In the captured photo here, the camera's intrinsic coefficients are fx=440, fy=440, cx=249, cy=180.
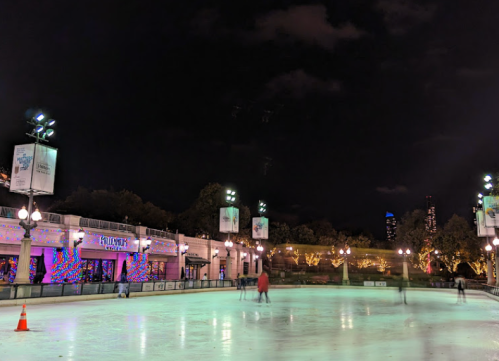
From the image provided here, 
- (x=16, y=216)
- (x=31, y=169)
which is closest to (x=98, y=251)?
(x=16, y=216)

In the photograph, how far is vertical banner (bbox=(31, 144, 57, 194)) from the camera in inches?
926

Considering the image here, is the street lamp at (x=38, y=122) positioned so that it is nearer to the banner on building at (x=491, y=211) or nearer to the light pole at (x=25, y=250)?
the light pole at (x=25, y=250)

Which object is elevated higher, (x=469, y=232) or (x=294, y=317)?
(x=469, y=232)

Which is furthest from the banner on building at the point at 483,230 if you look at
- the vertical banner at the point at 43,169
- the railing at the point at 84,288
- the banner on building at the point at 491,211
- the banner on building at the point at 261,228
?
the vertical banner at the point at 43,169

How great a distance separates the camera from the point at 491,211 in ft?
106

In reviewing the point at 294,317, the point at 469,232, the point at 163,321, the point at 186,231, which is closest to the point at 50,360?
the point at 163,321

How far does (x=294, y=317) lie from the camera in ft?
61.4

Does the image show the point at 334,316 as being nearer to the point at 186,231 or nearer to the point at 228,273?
the point at 228,273

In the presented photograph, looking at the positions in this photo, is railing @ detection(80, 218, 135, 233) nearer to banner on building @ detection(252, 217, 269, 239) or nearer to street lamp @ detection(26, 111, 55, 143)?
street lamp @ detection(26, 111, 55, 143)

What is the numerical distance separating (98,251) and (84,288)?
38.3ft

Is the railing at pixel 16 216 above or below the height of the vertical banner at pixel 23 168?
below

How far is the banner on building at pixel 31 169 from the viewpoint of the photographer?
23344 mm

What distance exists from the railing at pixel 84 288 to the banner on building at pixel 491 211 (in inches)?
968

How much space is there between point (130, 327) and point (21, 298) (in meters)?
11.2
